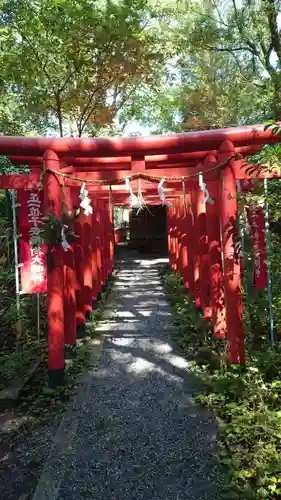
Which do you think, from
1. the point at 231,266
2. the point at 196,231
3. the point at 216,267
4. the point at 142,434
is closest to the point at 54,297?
the point at 142,434

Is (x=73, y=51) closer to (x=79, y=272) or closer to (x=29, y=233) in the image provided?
(x=79, y=272)

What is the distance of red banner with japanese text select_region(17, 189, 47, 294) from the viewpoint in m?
5.17

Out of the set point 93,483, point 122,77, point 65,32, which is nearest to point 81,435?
point 93,483

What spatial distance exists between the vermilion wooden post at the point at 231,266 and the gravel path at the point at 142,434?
29.7 inches

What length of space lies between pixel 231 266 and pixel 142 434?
6.84 ft

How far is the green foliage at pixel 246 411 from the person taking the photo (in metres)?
2.71

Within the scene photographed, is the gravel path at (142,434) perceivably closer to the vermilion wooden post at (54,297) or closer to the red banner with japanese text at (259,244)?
the vermilion wooden post at (54,297)

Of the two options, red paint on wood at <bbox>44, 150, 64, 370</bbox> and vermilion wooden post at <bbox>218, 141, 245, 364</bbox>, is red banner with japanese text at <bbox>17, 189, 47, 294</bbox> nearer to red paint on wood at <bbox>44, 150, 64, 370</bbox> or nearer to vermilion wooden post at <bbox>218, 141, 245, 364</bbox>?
red paint on wood at <bbox>44, 150, 64, 370</bbox>

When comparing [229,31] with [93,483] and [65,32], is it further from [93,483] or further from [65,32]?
[93,483]

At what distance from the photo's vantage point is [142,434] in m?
3.66

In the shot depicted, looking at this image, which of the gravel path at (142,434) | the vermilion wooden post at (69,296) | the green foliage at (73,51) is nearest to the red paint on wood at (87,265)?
the gravel path at (142,434)

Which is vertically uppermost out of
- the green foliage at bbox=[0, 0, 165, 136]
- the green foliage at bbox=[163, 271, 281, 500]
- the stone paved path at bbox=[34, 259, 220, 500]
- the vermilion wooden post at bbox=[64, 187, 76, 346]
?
the green foliage at bbox=[0, 0, 165, 136]

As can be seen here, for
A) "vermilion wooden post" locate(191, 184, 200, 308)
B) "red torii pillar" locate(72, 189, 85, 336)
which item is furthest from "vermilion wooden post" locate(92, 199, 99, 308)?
"vermilion wooden post" locate(191, 184, 200, 308)

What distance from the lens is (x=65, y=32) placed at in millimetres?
8273
